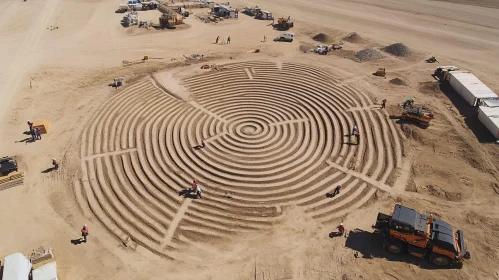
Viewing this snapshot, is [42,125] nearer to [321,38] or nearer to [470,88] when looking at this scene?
[321,38]

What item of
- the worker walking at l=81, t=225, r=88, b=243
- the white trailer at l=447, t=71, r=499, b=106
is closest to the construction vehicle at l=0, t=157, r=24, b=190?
the worker walking at l=81, t=225, r=88, b=243

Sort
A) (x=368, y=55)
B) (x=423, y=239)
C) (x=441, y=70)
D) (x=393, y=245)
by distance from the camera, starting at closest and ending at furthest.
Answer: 1. (x=423, y=239)
2. (x=393, y=245)
3. (x=441, y=70)
4. (x=368, y=55)

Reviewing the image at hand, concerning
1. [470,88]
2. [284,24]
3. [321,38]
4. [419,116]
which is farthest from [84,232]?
[284,24]

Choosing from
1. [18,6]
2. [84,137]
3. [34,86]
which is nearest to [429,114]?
[84,137]

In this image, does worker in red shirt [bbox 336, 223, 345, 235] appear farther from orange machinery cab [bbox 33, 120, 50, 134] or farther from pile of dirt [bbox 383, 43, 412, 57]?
pile of dirt [bbox 383, 43, 412, 57]

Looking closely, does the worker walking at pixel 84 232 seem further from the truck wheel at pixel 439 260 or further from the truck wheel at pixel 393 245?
the truck wheel at pixel 439 260

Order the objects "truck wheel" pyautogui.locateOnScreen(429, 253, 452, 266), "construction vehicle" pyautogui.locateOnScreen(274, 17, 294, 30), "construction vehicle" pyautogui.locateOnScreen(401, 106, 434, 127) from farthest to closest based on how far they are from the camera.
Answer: "construction vehicle" pyautogui.locateOnScreen(274, 17, 294, 30), "construction vehicle" pyautogui.locateOnScreen(401, 106, 434, 127), "truck wheel" pyautogui.locateOnScreen(429, 253, 452, 266)
